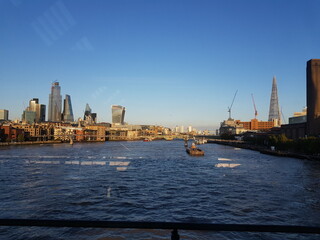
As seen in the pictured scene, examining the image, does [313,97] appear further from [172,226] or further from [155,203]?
[172,226]

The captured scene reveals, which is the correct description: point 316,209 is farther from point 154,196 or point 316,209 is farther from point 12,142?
point 12,142

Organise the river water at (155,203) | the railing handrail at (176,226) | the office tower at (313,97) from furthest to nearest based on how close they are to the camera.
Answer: the office tower at (313,97) < the river water at (155,203) < the railing handrail at (176,226)

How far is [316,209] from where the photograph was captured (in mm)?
15734

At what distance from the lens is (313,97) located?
84875 millimetres

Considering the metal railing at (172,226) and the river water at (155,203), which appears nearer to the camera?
the metal railing at (172,226)

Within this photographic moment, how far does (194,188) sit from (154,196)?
4.17m

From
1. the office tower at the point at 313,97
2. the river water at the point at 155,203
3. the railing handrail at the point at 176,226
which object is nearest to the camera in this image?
the railing handrail at the point at 176,226

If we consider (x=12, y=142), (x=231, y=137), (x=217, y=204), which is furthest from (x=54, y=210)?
(x=231, y=137)

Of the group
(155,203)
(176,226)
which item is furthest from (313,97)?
(176,226)

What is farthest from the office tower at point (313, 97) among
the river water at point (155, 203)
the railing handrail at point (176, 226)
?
the railing handrail at point (176, 226)

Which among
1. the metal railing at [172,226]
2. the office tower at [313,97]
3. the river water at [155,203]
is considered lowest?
the river water at [155,203]

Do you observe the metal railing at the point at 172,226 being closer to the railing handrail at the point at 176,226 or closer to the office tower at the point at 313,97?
the railing handrail at the point at 176,226

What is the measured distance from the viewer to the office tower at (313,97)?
3220 inches

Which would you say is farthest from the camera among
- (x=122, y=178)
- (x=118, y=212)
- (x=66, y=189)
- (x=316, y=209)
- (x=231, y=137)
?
(x=231, y=137)
